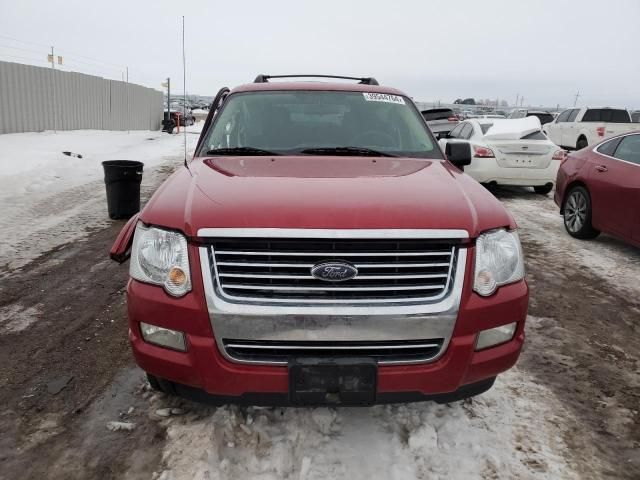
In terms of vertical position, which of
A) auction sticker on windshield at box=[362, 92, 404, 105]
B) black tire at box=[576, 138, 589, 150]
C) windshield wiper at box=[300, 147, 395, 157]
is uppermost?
auction sticker on windshield at box=[362, 92, 404, 105]

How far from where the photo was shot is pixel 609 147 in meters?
6.82

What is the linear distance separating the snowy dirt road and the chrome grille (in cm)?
82

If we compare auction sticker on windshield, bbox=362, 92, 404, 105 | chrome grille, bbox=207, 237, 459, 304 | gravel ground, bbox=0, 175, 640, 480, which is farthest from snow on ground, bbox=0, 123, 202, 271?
chrome grille, bbox=207, 237, 459, 304

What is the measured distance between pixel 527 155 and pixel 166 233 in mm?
8900

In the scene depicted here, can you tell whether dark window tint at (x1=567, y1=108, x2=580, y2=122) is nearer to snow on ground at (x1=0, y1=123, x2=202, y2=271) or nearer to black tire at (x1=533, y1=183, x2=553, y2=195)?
black tire at (x1=533, y1=183, x2=553, y2=195)

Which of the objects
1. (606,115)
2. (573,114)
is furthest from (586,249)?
(573,114)

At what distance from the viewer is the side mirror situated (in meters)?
3.79

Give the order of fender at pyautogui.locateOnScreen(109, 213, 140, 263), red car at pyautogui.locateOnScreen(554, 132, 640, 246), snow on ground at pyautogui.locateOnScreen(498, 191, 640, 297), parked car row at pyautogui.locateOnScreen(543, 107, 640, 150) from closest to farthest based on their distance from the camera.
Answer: fender at pyautogui.locateOnScreen(109, 213, 140, 263)
snow on ground at pyautogui.locateOnScreen(498, 191, 640, 297)
red car at pyautogui.locateOnScreen(554, 132, 640, 246)
parked car row at pyautogui.locateOnScreen(543, 107, 640, 150)

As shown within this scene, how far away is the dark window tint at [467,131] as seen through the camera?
11095 mm

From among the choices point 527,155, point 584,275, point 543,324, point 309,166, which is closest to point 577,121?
point 527,155

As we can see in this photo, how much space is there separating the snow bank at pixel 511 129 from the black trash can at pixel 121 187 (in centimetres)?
663

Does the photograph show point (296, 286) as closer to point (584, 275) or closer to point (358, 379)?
point (358, 379)

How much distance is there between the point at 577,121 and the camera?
18.6m

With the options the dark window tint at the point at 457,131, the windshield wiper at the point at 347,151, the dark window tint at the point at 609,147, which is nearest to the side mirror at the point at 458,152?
the windshield wiper at the point at 347,151
